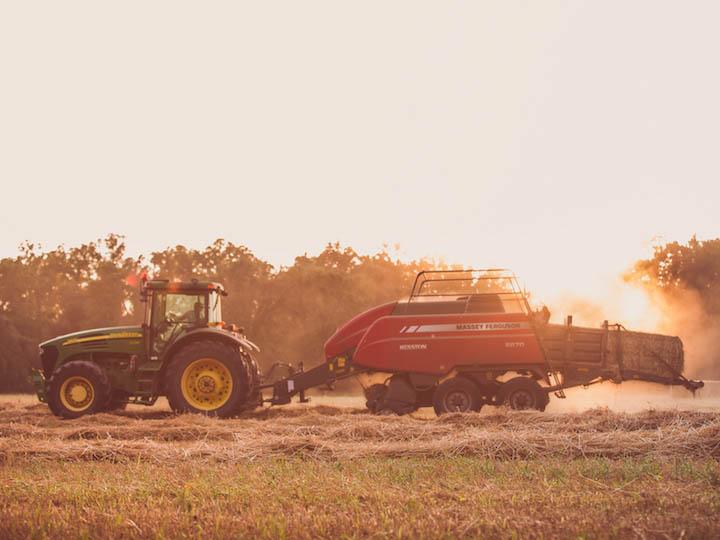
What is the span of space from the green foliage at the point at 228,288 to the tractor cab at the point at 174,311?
796 inches

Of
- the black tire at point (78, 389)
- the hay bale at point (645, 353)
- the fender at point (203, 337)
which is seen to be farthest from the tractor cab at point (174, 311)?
the hay bale at point (645, 353)

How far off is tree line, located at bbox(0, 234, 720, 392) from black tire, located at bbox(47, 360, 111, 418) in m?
20.5

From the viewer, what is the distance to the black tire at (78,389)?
16.7m

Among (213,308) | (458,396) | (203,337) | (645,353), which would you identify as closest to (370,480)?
(458,396)

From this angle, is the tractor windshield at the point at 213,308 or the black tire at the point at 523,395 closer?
the black tire at the point at 523,395

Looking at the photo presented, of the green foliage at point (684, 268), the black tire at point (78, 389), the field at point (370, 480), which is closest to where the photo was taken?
the field at point (370, 480)

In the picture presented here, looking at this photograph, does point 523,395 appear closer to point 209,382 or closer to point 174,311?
point 209,382

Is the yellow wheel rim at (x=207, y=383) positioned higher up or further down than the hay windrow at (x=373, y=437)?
higher up

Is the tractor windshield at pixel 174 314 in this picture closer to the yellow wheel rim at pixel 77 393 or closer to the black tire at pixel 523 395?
the yellow wheel rim at pixel 77 393

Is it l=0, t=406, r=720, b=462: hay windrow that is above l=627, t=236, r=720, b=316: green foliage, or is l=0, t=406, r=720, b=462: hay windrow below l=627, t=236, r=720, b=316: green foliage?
below

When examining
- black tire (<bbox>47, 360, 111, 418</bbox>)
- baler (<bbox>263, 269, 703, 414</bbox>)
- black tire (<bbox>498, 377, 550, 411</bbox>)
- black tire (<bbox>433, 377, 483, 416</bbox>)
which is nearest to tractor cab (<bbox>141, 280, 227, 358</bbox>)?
black tire (<bbox>47, 360, 111, 418</bbox>)

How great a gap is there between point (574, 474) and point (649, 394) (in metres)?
12.9

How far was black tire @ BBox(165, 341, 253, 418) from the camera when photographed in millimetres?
16344

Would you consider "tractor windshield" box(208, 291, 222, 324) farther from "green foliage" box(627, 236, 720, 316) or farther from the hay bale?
"green foliage" box(627, 236, 720, 316)
